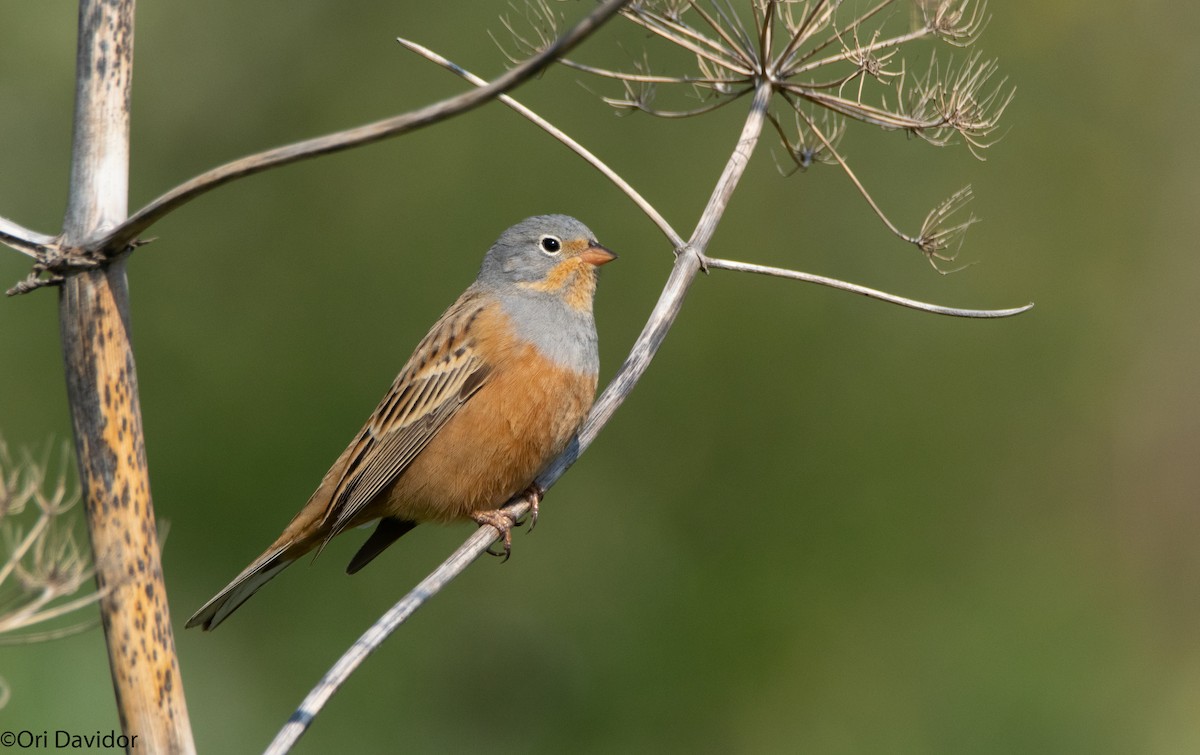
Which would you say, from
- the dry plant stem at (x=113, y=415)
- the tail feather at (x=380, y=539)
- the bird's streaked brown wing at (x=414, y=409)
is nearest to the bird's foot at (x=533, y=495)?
the bird's streaked brown wing at (x=414, y=409)

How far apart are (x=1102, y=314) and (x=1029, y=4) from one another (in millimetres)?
2571

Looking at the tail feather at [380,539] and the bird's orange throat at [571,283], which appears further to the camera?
the bird's orange throat at [571,283]

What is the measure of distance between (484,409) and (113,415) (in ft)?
10.1

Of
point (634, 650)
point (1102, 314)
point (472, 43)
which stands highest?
point (472, 43)

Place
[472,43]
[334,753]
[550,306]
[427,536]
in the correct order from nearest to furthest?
[550,306], [334,753], [427,536], [472,43]

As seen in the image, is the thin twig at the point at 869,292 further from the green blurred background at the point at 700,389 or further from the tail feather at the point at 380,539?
the green blurred background at the point at 700,389

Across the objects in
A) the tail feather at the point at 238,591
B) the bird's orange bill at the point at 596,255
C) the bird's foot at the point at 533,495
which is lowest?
the tail feather at the point at 238,591

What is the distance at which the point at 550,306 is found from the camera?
6047mm

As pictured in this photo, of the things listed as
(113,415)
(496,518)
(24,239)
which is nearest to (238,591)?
(496,518)

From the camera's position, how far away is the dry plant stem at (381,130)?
2.15 m

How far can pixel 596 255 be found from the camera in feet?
20.3

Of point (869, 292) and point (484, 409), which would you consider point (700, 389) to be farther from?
point (869, 292)

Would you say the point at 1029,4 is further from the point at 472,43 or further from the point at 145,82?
the point at 145,82

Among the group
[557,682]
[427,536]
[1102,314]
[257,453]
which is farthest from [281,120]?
[1102,314]
